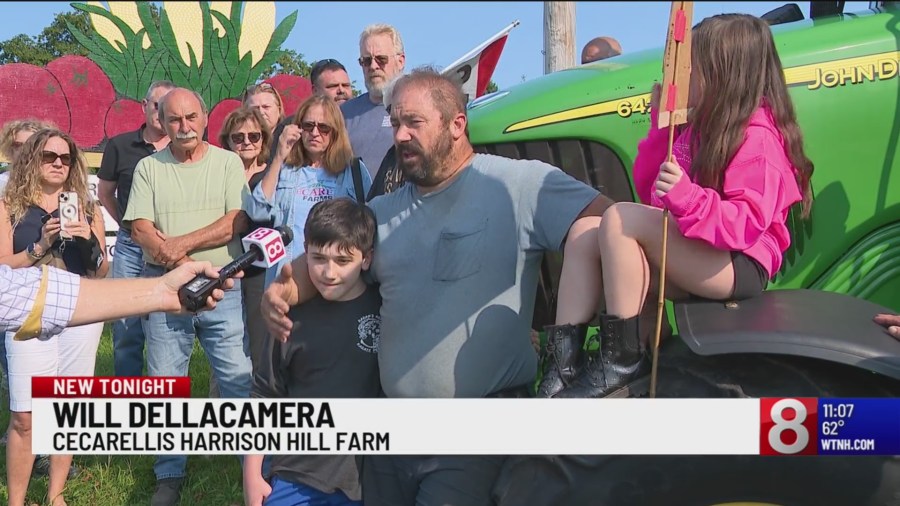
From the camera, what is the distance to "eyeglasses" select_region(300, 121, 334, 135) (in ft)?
12.1

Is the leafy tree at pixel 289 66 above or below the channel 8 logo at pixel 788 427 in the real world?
above

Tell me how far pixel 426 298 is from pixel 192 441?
0.76m

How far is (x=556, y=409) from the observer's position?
6.33ft

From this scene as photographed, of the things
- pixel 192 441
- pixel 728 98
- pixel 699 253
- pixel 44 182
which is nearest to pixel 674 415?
pixel 699 253

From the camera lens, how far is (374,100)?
4.16 m

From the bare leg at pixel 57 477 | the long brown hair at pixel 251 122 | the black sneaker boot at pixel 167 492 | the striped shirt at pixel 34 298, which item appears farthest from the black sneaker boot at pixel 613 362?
the long brown hair at pixel 251 122

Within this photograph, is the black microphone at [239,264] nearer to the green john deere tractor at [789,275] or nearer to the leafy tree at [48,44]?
the green john deere tractor at [789,275]

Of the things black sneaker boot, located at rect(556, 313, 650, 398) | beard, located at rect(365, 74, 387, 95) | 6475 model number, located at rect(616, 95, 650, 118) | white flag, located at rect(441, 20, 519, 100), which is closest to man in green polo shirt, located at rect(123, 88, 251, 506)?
beard, located at rect(365, 74, 387, 95)

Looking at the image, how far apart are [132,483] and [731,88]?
347 centimetres

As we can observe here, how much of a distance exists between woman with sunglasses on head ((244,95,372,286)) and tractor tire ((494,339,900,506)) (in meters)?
1.88

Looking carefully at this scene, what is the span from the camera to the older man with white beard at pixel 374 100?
405 cm

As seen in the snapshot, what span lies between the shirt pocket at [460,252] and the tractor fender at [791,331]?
0.59m

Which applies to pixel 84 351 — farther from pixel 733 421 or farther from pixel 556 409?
pixel 733 421

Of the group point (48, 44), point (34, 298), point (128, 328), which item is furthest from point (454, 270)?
point (48, 44)
